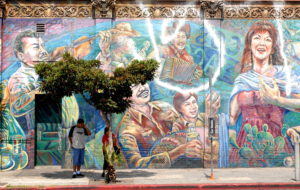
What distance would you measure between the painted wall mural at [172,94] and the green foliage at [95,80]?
3.01 meters

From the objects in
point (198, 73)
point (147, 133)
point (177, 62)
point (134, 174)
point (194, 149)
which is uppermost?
point (177, 62)

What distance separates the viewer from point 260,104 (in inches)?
679

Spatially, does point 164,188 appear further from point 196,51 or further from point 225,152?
point 196,51

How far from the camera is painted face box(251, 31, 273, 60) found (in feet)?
57.0

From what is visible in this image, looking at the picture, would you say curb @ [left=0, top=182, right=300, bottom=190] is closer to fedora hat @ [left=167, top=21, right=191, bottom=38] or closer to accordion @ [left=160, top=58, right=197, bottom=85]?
accordion @ [left=160, top=58, right=197, bottom=85]

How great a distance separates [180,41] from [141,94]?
2.46 meters

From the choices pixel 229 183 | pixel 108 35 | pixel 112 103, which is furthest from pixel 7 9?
pixel 229 183

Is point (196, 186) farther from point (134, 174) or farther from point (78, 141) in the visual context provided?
point (78, 141)

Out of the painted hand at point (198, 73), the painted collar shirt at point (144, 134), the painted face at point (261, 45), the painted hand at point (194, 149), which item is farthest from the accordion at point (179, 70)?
the painted face at point (261, 45)

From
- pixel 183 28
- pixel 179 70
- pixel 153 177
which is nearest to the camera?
pixel 153 177

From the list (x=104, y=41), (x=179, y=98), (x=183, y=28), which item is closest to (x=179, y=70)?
(x=179, y=98)

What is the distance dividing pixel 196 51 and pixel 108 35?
3309 millimetres

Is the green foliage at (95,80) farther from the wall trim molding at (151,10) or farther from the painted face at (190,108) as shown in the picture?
the wall trim molding at (151,10)

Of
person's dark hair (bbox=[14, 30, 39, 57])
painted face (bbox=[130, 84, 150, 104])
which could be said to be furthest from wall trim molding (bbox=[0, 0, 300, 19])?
painted face (bbox=[130, 84, 150, 104])
